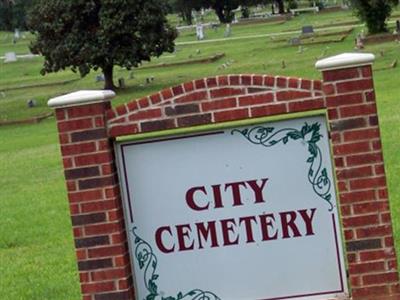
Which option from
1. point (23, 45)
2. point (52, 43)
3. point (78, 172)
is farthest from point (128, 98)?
point (23, 45)

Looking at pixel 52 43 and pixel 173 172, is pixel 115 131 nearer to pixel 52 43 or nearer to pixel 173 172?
pixel 173 172

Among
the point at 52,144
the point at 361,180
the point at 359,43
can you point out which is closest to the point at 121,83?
the point at 359,43

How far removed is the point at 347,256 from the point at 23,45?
78.6 meters

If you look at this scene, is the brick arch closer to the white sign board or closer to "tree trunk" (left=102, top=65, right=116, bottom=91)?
the white sign board

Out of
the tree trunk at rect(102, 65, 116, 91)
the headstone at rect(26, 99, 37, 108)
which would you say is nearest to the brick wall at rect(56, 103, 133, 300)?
the headstone at rect(26, 99, 37, 108)

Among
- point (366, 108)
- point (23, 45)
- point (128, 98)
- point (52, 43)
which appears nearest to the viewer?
point (366, 108)

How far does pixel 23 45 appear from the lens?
84062 millimetres

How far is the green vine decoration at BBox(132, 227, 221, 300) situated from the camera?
746cm

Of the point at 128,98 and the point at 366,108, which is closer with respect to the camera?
the point at 366,108

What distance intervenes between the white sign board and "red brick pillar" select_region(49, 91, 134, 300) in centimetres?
18

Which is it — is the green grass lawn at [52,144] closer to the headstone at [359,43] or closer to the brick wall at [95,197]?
the headstone at [359,43]

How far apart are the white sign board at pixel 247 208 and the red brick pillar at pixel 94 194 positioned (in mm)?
180

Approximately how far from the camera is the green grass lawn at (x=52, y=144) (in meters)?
10.8

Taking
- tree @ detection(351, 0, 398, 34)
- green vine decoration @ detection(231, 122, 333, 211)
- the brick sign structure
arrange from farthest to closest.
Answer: tree @ detection(351, 0, 398, 34)
green vine decoration @ detection(231, 122, 333, 211)
the brick sign structure
